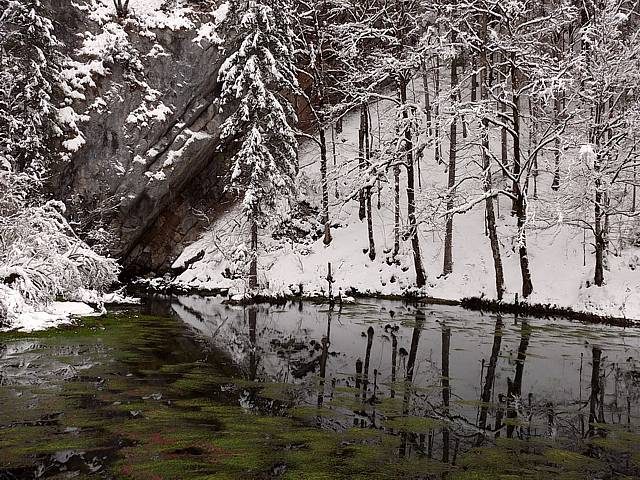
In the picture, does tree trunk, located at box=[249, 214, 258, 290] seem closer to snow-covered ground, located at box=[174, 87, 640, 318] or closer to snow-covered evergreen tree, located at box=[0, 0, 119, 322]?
snow-covered ground, located at box=[174, 87, 640, 318]

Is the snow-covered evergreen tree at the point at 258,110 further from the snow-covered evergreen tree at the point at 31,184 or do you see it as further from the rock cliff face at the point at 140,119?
the snow-covered evergreen tree at the point at 31,184

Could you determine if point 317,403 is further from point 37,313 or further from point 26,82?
point 26,82

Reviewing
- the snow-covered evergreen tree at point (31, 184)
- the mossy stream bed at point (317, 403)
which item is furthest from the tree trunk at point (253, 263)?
the mossy stream bed at point (317, 403)

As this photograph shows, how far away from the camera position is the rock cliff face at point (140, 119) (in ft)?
87.2

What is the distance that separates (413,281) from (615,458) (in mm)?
17126

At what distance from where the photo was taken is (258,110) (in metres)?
23.1

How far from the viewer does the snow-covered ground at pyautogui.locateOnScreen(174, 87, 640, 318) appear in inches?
748

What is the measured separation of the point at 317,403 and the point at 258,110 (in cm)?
1774

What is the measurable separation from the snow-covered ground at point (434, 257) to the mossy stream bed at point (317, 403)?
168 inches

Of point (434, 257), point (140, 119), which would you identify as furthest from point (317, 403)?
point (140, 119)

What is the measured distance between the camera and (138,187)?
27141mm

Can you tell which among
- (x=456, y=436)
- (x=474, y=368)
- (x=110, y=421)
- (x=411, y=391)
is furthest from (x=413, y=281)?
(x=110, y=421)

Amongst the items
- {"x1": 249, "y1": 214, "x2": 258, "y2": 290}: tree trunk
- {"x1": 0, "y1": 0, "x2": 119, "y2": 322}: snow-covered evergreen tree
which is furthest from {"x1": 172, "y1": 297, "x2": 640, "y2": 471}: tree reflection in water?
{"x1": 249, "y1": 214, "x2": 258, "y2": 290}: tree trunk

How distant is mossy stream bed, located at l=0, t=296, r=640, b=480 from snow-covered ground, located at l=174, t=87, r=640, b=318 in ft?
14.0
